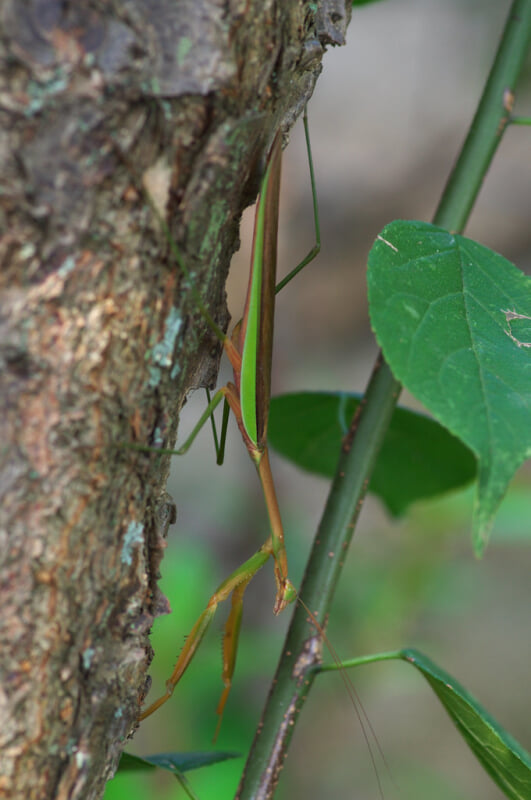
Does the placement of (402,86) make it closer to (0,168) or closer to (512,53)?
(512,53)

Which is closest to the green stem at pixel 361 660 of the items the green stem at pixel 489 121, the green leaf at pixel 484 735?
the green leaf at pixel 484 735

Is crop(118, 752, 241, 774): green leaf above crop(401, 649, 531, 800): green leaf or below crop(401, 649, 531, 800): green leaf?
below

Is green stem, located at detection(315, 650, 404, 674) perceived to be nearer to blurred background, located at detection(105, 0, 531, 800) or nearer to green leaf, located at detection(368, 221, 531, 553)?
green leaf, located at detection(368, 221, 531, 553)

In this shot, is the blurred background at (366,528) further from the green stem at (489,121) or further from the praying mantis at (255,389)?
the green stem at (489,121)

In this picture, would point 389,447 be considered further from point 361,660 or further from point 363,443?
point 361,660

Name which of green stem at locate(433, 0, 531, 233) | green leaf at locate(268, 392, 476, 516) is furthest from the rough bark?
green leaf at locate(268, 392, 476, 516)

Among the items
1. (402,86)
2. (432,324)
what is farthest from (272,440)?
(402,86)
